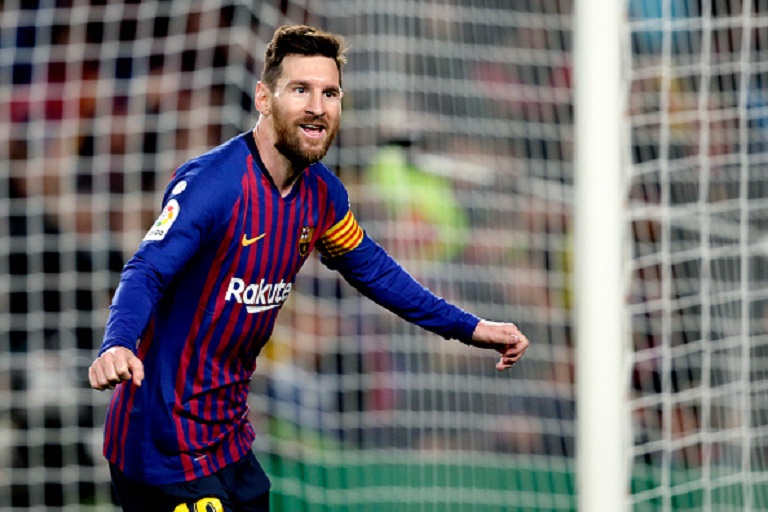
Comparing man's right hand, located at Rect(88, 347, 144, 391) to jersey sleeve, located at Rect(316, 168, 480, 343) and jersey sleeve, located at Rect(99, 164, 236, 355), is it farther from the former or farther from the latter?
jersey sleeve, located at Rect(316, 168, 480, 343)

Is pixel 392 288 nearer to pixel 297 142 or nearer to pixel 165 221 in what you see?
pixel 297 142

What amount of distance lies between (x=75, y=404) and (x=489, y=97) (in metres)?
2.12

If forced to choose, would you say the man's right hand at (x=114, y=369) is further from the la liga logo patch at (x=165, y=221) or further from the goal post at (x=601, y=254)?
the goal post at (x=601, y=254)

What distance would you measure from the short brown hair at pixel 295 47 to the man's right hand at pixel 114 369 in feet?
2.63

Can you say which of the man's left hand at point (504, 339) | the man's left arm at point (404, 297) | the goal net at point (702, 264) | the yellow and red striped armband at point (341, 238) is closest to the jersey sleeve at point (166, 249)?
the yellow and red striped armband at point (341, 238)

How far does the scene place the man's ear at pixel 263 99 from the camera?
2.83m

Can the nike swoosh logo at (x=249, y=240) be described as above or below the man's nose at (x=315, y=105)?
below

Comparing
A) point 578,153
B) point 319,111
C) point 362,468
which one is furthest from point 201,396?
point 362,468

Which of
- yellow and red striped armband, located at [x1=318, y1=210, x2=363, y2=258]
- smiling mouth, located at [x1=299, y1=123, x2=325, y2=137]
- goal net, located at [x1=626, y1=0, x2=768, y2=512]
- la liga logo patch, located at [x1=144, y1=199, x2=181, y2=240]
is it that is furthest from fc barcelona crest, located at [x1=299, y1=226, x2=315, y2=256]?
goal net, located at [x1=626, y1=0, x2=768, y2=512]

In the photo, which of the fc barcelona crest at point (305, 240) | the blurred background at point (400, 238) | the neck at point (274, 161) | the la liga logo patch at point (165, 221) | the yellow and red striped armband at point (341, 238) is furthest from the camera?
the blurred background at point (400, 238)

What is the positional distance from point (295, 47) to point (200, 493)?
102 cm

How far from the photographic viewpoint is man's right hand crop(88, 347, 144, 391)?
2.27 m

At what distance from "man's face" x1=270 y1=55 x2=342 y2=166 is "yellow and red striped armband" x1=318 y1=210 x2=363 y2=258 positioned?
1.05 ft

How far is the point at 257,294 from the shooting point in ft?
9.25
